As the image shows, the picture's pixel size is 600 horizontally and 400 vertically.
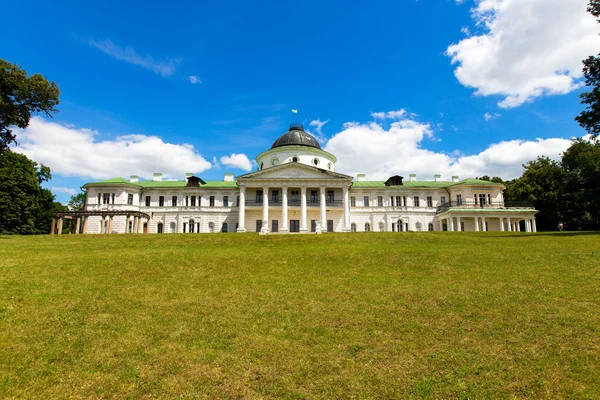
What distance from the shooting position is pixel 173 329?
9.79 meters

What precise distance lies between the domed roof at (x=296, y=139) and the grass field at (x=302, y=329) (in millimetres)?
34459

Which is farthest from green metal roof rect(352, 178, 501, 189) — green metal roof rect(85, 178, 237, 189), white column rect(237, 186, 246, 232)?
green metal roof rect(85, 178, 237, 189)

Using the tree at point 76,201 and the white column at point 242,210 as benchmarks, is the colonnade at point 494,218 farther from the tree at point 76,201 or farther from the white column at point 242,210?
the tree at point 76,201

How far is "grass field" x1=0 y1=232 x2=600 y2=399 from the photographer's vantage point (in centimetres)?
728

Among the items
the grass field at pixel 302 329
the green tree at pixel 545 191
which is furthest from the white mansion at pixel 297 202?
the grass field at pixel 302 329

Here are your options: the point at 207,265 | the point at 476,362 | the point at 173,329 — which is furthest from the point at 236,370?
the point at 207,265

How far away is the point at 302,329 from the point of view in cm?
978

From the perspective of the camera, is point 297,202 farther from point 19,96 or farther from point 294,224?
point 19,96

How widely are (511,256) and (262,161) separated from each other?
37.2 m

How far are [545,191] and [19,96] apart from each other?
59180 millimetres

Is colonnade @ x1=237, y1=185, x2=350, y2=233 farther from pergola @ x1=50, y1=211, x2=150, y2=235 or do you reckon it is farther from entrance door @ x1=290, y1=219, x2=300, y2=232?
Result: pergola @ x1=50, y1=211, x2=150, y2=235

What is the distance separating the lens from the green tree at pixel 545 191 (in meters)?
49.6

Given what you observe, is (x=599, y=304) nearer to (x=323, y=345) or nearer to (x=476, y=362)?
(x=476, y=362)

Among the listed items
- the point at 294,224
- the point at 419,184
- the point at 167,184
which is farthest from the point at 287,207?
the point at 419,184
